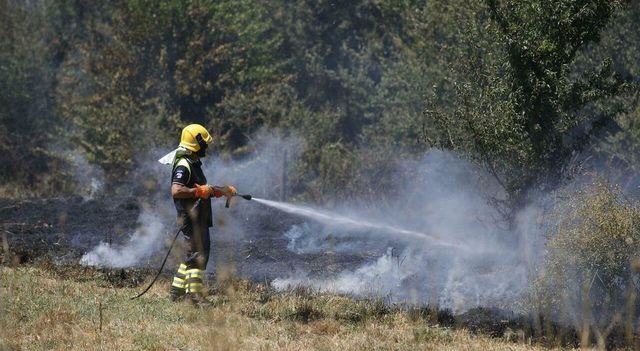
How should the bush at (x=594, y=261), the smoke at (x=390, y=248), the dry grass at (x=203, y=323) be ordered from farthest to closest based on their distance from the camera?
1. the smoke at (x=390, y=248)
2. the bush at (x=594, y=261)
3. the dry grass at (x=203, y=323)

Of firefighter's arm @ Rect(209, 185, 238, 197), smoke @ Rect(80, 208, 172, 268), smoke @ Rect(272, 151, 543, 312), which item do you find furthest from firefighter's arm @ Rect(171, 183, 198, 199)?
smoke @ Rect(80, 208, 172, 268)

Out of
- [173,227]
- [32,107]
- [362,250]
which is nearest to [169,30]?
[32,107]

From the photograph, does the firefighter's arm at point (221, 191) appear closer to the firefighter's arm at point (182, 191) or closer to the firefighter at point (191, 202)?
the firefighter at point (191, 202)

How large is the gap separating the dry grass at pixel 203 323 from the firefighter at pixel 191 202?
0.30m

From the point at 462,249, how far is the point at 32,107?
20.9 meters

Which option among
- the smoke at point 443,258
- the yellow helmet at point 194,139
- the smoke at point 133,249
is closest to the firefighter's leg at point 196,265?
the yellow helmet at point 194,139

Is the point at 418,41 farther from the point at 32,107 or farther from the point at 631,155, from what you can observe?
the point at 32,107

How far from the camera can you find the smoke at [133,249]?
1253cm

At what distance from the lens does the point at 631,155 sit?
19281 mm

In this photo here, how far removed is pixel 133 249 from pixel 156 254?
0.56 meters

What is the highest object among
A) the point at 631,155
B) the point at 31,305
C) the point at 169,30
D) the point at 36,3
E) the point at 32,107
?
the point at 36,3

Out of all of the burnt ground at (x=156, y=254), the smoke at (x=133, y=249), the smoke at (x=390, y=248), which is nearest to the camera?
the burnt ground at (x=156, y=254)

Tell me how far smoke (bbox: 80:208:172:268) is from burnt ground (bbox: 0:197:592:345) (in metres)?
0.16

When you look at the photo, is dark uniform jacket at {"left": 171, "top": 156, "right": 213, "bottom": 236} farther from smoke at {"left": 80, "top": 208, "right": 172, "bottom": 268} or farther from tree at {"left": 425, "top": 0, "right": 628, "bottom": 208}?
tree at {"left": 425, "top": 0, "right": 628, "bottom": 208}
